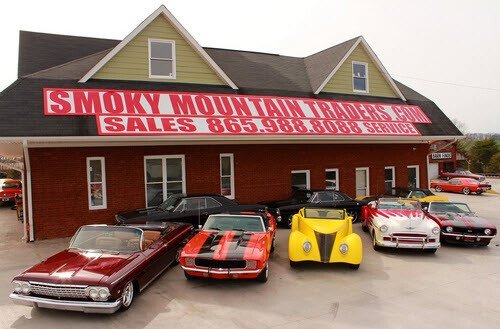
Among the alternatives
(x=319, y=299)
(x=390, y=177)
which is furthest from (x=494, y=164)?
(x=319, y=299)

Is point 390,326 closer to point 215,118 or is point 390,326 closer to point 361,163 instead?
point 215,118

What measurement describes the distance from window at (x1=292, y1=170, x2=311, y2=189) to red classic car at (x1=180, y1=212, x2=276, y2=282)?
7.98 m

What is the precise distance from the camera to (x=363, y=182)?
61.9ft

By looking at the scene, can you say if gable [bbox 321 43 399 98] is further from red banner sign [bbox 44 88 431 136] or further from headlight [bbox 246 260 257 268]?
headlight [bbox 246 260 257 268]

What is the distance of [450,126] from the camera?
64.1 ft

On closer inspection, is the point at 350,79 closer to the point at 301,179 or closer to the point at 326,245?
the point at 301,179

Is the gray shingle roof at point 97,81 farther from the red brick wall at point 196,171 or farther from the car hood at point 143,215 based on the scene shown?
the car hood at point 143,215

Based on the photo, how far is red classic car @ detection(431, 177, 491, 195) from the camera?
1085 inches

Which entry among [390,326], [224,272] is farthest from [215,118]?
[390,326]

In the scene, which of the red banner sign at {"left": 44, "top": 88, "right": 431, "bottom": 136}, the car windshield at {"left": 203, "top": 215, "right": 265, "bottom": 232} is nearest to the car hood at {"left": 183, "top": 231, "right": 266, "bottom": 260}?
the car windshield at {"left": 203, "top": 215, "right": 265, "bottom": 232}

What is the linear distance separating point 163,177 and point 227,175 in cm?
262

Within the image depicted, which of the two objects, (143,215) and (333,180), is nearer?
(143,215)

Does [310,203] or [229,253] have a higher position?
[310,203]

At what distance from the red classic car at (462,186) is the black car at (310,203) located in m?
17.4
